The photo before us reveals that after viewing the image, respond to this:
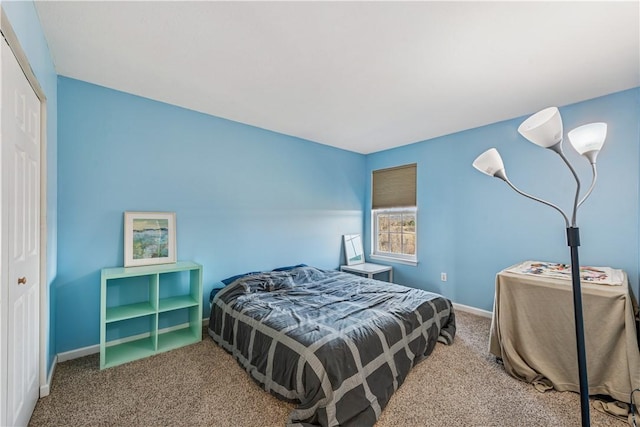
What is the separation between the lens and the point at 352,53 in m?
1.86

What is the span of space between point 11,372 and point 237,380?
1.20m

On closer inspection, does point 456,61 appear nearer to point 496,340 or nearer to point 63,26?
point 496,340

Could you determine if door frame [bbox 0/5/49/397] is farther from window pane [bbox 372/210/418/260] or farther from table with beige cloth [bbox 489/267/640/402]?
window pane [bbox 372/210/418/260]

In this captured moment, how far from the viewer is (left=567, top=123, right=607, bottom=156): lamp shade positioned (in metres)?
1.26

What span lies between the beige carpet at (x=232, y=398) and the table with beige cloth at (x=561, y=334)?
131mm

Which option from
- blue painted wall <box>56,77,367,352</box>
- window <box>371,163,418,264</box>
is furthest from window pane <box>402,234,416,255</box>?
blue painted wall <box>56,77,367,352</box>

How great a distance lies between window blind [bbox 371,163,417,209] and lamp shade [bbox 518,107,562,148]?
2.72 metres

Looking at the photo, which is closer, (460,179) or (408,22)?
(408,22)

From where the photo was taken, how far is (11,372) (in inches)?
49.3

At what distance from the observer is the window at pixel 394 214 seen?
158 inches

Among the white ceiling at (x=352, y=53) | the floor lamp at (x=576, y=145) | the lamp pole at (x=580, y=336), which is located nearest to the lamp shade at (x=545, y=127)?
the floor lamp at (x=576, y=145)

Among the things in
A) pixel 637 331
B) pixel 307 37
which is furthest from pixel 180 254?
pixel 637 331

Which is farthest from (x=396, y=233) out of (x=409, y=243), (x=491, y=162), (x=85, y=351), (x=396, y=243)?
(x=85, y=351)

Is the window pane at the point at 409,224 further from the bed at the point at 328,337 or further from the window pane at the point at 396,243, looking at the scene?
the bed at the point at 328,337
